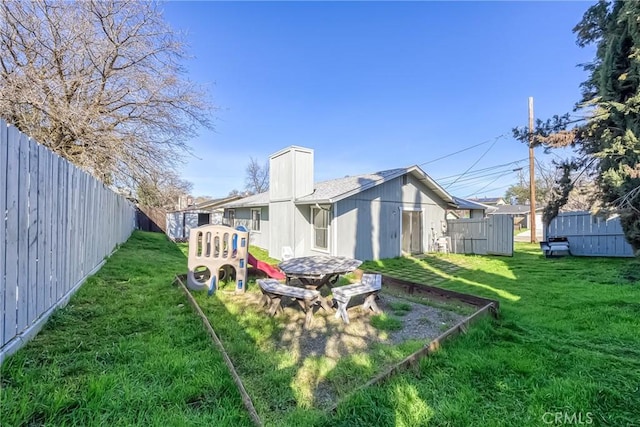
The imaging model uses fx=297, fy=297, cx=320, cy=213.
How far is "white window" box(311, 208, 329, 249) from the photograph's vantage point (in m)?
10.3

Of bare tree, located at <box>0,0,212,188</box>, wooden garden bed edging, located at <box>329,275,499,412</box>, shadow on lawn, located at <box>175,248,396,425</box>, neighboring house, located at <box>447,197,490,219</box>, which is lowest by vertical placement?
shadow on lawn, located at <box>175,248,396,425</box>

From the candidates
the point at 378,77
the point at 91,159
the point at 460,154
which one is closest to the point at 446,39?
the point at 378,77

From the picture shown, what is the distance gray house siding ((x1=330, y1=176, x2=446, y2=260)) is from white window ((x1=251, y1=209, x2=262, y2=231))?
252 inches

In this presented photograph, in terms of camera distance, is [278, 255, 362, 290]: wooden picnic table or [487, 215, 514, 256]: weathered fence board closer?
[278, 255, 362, 290]: wooden picnic table

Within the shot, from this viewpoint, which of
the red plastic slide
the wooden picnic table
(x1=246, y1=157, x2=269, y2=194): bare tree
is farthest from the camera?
(x1=246, y1=157, x2=269, y2=194): bare tree

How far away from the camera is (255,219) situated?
1570 cm

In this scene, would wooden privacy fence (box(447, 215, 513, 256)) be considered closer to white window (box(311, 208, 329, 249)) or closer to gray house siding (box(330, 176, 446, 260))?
gray house siding (box(330, 176, 446, 260))

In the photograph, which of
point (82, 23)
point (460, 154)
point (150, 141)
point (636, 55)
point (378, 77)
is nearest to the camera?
point (636, 55)

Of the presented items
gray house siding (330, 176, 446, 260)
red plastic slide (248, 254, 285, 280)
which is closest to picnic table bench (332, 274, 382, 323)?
red plastic slide (248, 254, 285, 280)

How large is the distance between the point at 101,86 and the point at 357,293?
32.2 feet

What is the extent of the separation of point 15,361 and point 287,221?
29.5 feet

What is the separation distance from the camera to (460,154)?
23.9 meters

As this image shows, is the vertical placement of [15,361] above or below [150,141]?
below

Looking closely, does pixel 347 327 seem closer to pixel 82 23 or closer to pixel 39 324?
pixel 39 324
